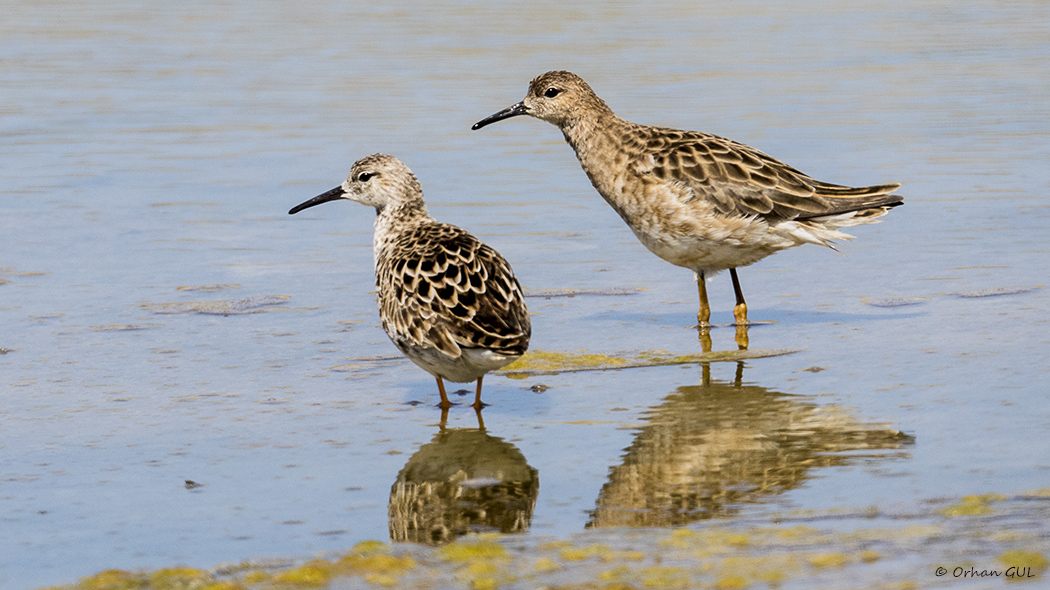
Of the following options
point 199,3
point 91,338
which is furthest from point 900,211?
point 199,3

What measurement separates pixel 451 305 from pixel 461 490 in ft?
4.47

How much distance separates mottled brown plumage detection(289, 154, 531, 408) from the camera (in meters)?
7.80

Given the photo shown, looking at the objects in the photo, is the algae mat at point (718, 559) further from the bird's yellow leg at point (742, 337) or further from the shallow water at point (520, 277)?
the bird's yellow leg at point (742, 337)

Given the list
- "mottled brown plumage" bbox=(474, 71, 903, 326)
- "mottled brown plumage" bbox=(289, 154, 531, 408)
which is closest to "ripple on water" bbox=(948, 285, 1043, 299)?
"mottled brown plumage" bbox=(474, 71, 903, 326)

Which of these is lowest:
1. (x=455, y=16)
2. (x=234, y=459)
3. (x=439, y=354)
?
(x=234, y=459)

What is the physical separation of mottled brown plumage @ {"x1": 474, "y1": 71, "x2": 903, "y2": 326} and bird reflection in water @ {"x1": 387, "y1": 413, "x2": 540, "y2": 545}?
321cm

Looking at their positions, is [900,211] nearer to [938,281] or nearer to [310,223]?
[938,281]

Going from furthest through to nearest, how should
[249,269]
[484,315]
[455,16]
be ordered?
[455,16] < [249,269] < [484,315]

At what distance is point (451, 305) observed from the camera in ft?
25.9

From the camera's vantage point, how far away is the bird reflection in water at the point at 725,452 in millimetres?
6492

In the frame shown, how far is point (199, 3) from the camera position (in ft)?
102

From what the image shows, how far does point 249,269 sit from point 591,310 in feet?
10.7

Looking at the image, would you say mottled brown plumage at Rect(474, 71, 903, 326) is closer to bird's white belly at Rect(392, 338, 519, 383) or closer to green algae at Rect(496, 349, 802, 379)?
green algae at Rect(496, 349, 802, 379)

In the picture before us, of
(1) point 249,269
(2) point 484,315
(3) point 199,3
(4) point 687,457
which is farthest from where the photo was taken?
(3) point 199,3
